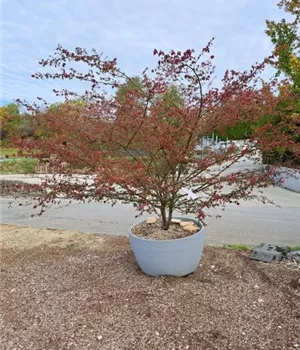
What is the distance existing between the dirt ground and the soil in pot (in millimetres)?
343

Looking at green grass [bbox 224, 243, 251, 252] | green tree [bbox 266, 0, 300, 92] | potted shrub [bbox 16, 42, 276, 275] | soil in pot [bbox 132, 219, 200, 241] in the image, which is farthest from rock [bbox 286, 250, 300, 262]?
green tree [bbox 266, 0, 300, 92]

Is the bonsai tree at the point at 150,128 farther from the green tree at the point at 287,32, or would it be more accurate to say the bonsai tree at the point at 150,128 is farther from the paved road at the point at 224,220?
the green tree at the point at 287,32

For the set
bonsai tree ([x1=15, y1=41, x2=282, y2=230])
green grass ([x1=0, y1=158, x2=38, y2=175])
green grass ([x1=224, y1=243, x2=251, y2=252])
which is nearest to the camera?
bonsai tree ([x1=15, y1=41, x2=282, y2=230])

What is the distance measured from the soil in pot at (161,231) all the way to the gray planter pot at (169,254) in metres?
0.13

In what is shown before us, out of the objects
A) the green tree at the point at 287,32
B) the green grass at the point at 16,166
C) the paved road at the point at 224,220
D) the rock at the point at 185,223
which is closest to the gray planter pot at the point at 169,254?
the rock at the point at 185,223

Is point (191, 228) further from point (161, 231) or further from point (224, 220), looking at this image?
point (224, 220)

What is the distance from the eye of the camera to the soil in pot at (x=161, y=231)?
276 centimetres

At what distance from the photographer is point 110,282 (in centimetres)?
267

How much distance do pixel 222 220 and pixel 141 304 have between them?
3.13 meters

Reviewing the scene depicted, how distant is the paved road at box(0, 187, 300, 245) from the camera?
414cm

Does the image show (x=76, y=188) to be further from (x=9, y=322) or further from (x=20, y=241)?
(x=20, y=241)

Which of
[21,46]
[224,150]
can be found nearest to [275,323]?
[224,150]

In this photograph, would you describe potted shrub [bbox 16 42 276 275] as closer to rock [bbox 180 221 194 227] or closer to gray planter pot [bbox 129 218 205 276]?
gray planter pot [bbox 129 218 205 276]

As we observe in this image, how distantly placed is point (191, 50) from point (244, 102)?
0.58 m
